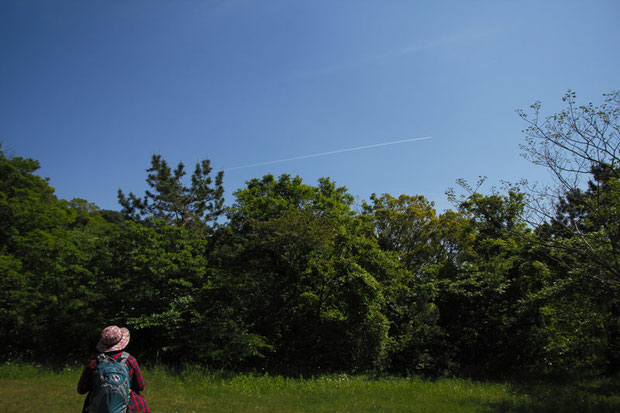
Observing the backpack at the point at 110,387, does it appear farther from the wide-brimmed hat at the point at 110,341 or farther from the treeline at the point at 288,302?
the treeline at the point at 288,302

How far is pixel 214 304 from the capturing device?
14211 millimetres

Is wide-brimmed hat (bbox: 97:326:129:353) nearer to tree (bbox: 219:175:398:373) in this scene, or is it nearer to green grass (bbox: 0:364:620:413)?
green grass (bbox: 0:364:620:413)

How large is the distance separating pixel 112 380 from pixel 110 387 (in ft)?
0.23

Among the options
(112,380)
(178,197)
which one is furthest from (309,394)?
(178,197)

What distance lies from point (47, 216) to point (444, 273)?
810 inches

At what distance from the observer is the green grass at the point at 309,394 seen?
8641 millimetres

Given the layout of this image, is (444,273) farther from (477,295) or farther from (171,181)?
(171,181)

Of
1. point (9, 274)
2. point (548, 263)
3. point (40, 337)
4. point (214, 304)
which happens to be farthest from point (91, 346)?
point (548, 263)

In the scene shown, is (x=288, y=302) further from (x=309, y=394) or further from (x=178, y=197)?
(x=178, y=197)

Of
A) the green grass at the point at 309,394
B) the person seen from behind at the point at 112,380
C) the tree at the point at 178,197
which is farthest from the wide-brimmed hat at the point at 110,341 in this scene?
the tree at the point at 178,197

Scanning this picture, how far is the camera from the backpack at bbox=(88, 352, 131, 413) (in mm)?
3867

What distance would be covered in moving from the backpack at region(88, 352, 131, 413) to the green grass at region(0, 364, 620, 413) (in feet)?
16.5

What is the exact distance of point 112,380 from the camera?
3951 millimetres

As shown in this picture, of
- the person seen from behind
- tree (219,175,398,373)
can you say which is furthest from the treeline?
the person seen from behind
